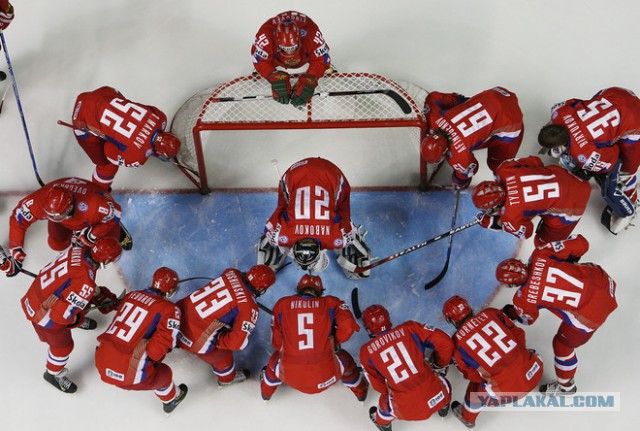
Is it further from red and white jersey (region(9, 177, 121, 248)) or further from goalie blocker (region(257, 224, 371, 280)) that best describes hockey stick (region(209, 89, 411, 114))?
red and white jersey (region(9, 177, 121, 248))

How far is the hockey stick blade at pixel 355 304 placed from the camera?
5.27 meters

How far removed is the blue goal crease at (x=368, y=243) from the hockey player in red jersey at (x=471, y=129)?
0.58 meters

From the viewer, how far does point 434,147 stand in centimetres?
486

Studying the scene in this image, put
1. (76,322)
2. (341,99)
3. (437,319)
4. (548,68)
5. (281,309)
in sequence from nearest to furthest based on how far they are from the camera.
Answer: (281,309) → (76,322) → (437,319) → (341,99) → (548,68)

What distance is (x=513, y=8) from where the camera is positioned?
634cm

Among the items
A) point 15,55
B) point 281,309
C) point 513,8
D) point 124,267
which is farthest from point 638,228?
point 15,55

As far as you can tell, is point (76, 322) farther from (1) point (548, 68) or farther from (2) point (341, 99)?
(1) point (548, 68)

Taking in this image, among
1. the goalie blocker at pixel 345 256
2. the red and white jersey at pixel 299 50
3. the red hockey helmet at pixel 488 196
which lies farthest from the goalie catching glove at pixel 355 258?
the red and white jersey at pixel 299 50

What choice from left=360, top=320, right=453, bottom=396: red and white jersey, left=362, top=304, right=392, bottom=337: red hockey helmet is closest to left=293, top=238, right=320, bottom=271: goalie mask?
left=362, top=304, right=392, bottom=337: red hockey helmet

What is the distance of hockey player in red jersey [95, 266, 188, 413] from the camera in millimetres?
4512

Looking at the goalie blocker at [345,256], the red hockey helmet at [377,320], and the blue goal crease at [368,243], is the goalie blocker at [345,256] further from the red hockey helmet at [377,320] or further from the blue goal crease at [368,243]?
the red hockey helmet at [377,320]

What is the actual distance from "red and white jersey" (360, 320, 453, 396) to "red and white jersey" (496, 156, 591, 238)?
87 centimetres

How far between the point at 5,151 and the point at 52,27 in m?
1.17

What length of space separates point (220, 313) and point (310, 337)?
0.56 m
